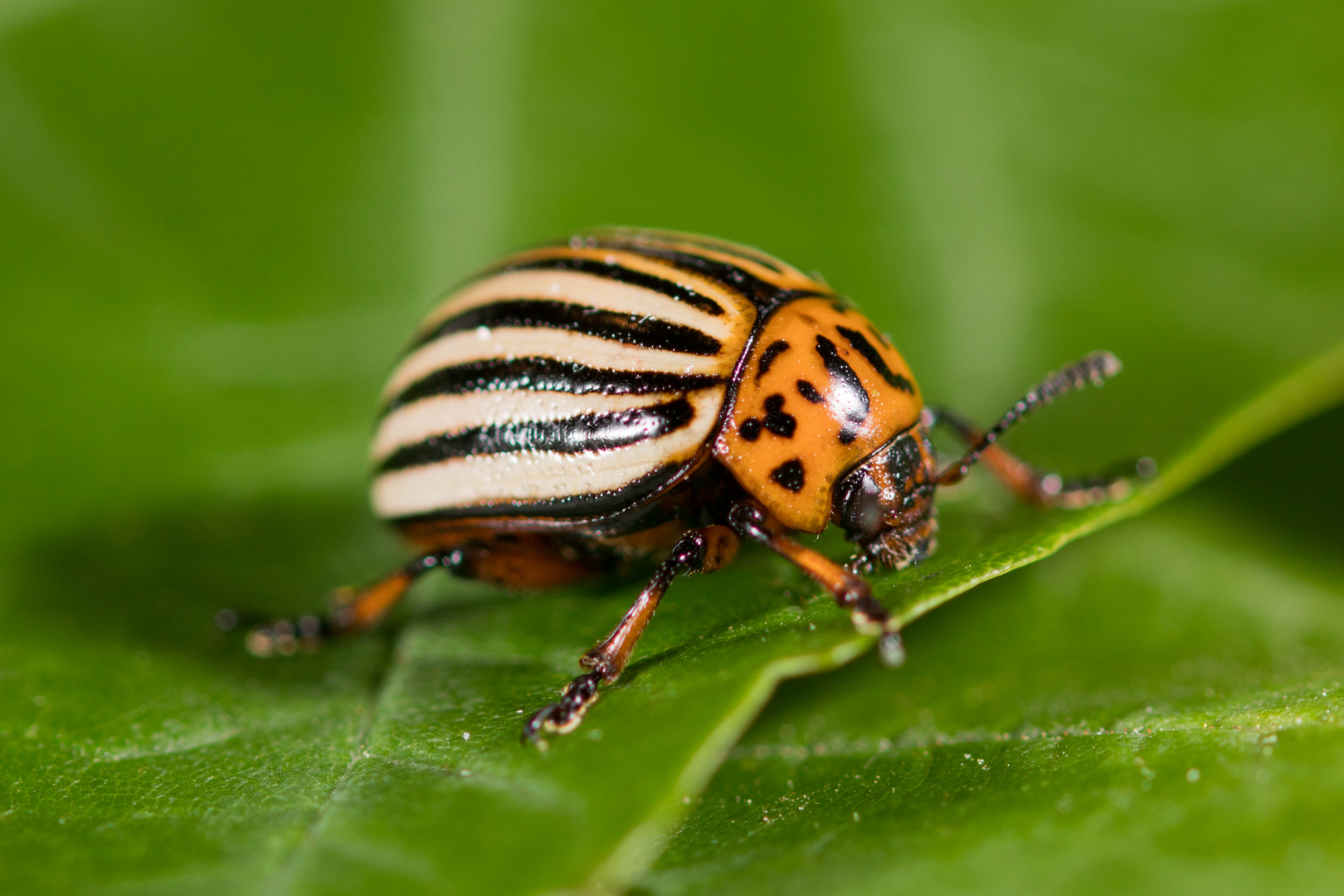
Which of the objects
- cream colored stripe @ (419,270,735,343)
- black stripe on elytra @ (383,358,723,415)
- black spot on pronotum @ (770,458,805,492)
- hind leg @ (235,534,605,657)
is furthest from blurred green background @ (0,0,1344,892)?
cream colored stripe @ (419,270,735,343)

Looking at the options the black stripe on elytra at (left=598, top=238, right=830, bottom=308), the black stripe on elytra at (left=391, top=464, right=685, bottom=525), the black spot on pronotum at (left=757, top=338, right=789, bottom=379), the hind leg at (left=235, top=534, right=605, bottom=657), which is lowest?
the hind leg at (left=235, top=534, right=605, bottom=657)

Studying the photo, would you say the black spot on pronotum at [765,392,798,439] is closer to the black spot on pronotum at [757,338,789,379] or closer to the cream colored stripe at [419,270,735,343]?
the black spot on pronotum at [757,338,789,379]

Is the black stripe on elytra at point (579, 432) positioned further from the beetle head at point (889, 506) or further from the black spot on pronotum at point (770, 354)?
the beetle head at point (889, 506)

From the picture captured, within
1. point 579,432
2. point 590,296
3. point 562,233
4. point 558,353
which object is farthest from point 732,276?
point 562,233

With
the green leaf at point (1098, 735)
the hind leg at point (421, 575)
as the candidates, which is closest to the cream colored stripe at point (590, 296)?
the hind leg at point (421, 575)

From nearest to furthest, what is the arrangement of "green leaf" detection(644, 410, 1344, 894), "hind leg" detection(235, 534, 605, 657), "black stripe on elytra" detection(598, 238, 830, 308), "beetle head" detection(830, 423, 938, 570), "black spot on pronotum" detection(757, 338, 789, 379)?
1. "green leaf" detection(644, 410, 1344, 894)
2. "beetle head" detection(830, 423, 938, 570)
3. "black spot on pronotum" detection(757, 338, 789, 379)
4. "black stripe on elytra" detection(598, 238, 830, 308)
5. "hind leg" detection(235, 534, 605, 657)

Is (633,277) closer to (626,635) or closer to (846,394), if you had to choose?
(846,394)

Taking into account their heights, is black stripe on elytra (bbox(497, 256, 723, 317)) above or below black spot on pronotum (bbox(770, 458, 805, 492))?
above

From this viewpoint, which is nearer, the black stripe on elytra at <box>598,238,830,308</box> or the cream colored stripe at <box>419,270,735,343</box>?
the cream colored stripe at <box>419,270,735,343</box>
